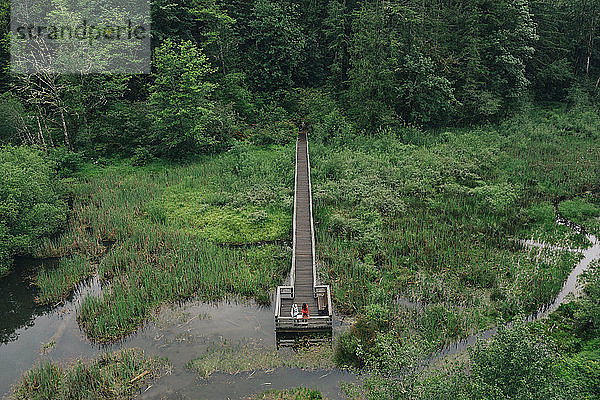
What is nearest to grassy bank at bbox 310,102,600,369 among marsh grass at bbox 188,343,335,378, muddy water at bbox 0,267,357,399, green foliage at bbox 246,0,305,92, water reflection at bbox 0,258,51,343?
marsh grass at bbox 188,343,335,378

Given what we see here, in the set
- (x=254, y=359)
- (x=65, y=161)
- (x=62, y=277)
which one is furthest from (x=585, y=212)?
(x=65, y=161)

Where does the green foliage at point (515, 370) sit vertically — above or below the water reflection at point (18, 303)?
above

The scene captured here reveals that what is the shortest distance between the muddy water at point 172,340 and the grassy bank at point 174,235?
2.39 feet

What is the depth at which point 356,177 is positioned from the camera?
32.6 m

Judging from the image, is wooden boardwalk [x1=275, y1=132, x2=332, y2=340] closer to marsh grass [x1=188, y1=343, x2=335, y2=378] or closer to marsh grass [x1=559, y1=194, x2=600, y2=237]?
marsh grass [x1=188, y1=343, x2=335, y2=378]

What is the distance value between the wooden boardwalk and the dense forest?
1.10 m

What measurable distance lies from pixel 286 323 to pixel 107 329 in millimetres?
7769

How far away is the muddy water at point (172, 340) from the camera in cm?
1681

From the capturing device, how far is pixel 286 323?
19281mm

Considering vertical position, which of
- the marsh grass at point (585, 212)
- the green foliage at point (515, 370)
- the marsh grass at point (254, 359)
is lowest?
the marsh grass at point (254, 359)

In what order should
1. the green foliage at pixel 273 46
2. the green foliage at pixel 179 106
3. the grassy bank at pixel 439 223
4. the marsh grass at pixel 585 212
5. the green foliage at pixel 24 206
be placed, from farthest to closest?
1. the green foliage at pixel 273 46
2. the green foliage at pixel 179 106
3. the marsh grass at pixel 585 212
4. the green foliage at pixel 24 206
5. the grassy bank at pixel 439 223

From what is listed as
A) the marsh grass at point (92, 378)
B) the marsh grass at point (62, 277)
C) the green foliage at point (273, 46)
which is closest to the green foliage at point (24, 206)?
the marsh grass at point (62, 277)

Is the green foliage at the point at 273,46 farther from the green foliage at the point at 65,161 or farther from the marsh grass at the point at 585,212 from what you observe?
the marsh grass at the point at 585,212

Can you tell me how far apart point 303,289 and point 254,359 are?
4177mm
